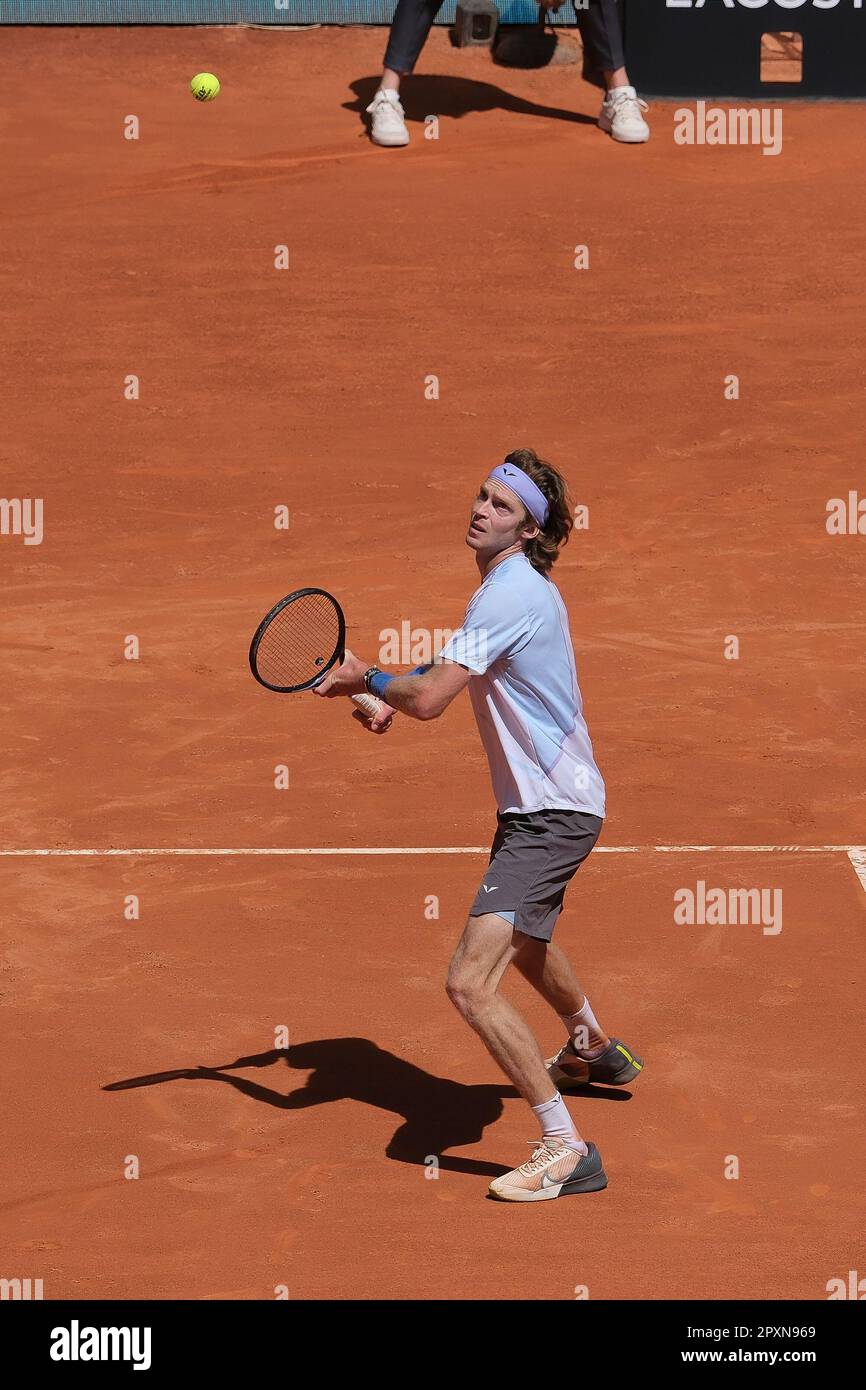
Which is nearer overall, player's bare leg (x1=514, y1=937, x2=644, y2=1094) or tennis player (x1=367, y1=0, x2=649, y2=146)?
player's bare leg (x1=514, y1=937, x2=644, y2=1094)

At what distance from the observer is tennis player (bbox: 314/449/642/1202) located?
248 inches

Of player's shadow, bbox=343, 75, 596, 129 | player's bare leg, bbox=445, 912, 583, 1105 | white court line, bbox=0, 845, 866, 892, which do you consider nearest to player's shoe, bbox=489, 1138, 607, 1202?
player's bare leg, bbox=445, 912, 583, 1105

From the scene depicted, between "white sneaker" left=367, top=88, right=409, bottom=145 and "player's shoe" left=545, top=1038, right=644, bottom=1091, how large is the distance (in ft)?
49.4

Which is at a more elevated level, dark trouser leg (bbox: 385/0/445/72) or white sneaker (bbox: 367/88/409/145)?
dark trouser leg (bbox: 385/0/445/72)

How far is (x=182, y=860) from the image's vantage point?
952 cm

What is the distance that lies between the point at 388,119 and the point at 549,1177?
15976 millimetres

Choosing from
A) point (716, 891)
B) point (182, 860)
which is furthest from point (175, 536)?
point (716, 891)

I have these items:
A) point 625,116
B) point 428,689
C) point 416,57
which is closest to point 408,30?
point 416,57

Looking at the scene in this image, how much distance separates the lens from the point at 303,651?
27.4ft

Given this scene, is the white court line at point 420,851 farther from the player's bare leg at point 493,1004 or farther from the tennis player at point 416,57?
the tennis player at point 416,57

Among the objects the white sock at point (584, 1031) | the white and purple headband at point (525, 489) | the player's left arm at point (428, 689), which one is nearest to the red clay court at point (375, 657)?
the white sock at point (584, 1031)

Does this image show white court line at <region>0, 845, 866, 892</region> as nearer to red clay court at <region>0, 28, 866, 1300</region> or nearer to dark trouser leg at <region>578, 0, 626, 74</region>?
red clay court at <region>0, 28, 866, 1300</region>

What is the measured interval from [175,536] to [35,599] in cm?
141

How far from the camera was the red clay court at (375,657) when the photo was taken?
654cm
